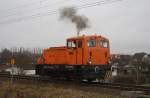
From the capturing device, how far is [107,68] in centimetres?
1972

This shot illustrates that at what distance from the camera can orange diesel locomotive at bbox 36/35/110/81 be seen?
1888 centimetres

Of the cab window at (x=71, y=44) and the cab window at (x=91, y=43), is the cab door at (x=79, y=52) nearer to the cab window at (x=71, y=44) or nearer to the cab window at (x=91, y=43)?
the cab window at (x=71, y=44)

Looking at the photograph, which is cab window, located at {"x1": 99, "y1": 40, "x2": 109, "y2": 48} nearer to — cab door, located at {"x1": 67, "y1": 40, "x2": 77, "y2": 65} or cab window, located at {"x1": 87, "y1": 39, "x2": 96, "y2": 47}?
cab window, located at {"x1": 87, "y1": 39, "x2": 96, "y2": 47}

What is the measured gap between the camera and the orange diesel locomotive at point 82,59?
1888 centimetres

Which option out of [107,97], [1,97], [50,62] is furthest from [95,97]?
[50,62]


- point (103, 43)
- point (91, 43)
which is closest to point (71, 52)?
point (91, 43)

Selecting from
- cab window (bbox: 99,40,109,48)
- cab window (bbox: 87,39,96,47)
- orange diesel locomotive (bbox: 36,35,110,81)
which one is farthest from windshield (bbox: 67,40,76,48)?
cab window (bbox: 99,40,109,48)

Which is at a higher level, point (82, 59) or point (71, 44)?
point (71, 44)

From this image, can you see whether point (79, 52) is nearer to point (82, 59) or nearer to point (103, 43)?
point (82, 59)

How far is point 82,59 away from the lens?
19.0 metres

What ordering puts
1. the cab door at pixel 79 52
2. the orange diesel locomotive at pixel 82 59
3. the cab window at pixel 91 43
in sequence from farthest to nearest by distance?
the cab window at pixel 91 43 < the cab door at pixel 79 52 < the orange diesel locomotive at pixel 82 59

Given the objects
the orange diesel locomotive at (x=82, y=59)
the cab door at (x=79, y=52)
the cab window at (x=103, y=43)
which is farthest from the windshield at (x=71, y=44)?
the cab window at (x=103, y=43)

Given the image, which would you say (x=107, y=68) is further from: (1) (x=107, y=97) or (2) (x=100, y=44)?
(1) (x=107, y=97)

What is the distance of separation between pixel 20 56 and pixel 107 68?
83.0 ft
